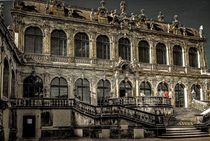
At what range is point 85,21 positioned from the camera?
27984 millimetres

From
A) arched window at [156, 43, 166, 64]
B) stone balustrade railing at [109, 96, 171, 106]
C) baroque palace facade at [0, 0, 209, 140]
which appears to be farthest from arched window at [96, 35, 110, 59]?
arched window at [156, 43, 166, 64]

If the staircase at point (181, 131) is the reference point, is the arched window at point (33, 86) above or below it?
above

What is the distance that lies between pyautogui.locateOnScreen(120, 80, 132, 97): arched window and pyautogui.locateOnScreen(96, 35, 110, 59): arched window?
118 inches

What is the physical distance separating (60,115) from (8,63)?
5194 millimetres

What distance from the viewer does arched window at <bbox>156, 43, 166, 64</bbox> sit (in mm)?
31934

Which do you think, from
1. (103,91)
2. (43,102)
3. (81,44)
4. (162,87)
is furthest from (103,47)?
(43,102)

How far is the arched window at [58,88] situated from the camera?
84.4 feet

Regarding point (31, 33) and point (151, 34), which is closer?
point (31, 33)

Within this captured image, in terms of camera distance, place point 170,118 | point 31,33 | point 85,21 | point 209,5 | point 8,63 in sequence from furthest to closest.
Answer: point 85,21, point 31,33, point 170,118, point 8,63, point 209,5

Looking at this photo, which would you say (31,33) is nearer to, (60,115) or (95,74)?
(95,74)

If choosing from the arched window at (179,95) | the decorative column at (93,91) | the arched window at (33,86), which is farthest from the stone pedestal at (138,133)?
the arched window at (179,95)

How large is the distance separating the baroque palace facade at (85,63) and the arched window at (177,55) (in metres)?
0.11

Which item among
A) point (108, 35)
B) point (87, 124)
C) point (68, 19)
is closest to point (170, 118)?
point (87, 124)

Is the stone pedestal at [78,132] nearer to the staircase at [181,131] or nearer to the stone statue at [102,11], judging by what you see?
the staircase at [181,131]
